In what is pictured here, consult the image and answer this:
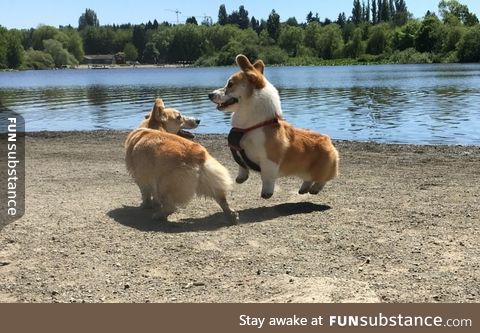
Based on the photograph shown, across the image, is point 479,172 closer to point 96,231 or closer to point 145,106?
point 96,231

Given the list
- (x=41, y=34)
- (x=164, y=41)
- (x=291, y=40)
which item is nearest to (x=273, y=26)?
(x=291, y=40)

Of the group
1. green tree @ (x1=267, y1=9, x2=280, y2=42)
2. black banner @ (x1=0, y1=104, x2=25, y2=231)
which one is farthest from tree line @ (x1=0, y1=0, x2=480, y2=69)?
black banner @ (x1=0, y1=104, x2=25, y2=231)

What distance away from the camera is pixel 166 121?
325 inches

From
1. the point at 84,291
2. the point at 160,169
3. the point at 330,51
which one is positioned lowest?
the point at 84,291

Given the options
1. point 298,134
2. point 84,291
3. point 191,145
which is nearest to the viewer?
point 84,291

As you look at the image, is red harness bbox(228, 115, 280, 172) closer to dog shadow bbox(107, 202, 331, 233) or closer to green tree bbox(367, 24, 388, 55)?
dog shadow bbox(107, 202, 331, 233)

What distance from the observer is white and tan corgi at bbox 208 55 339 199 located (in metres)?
7.53

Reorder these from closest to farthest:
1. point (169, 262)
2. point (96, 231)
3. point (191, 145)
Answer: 1. point (169, 262)
2. point (96, 231)
3. point (191, 145)

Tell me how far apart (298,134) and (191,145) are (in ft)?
5.87

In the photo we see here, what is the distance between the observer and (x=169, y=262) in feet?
18.0

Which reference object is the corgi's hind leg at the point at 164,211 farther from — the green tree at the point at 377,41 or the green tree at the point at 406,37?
the green tree at the point at 377,41

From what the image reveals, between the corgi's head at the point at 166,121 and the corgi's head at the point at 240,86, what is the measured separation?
0.92m

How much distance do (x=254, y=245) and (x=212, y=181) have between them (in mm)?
1159
